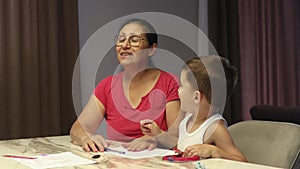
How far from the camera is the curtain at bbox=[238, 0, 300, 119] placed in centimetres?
405

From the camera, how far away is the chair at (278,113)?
7.84 ft

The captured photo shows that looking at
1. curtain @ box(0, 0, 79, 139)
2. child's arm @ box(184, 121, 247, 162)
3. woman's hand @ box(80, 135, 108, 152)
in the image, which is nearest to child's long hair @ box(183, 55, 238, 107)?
child's arm @ box(184, 121, 247, 162)

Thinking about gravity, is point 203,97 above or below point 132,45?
below

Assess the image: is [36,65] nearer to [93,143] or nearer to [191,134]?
[93,143]

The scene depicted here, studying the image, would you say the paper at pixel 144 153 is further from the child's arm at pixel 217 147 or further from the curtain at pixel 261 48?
the curtain at pixel 261 48

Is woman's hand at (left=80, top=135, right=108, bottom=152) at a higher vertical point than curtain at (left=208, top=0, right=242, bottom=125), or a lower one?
lower

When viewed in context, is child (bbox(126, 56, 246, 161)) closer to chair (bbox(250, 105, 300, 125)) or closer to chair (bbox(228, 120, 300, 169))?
chair (bbox(228, 120, 300, 169))

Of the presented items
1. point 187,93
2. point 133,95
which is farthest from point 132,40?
point 187,93

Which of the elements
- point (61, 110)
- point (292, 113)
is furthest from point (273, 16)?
point (61, 110)

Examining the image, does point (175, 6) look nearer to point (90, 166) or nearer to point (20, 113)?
point (20, 113)

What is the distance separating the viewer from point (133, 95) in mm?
1998

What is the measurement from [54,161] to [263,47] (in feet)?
9.94

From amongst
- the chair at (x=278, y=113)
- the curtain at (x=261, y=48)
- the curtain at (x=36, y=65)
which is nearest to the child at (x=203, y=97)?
the chair at (x=278, y=113)

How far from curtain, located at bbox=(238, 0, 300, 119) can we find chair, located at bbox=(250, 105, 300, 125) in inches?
58.2
